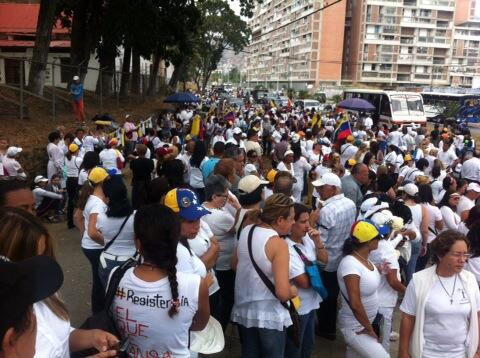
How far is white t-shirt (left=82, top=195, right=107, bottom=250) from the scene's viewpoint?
4121 mm

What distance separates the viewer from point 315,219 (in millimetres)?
4746

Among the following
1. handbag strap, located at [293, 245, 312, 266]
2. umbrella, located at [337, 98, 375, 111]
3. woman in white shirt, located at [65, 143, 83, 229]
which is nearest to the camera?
handbag strap, located at [293, 245, 312, 266]

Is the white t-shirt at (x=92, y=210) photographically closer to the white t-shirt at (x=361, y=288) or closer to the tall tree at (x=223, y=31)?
the white t-shirt at (x=361, y=288)

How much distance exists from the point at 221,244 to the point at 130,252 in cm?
88

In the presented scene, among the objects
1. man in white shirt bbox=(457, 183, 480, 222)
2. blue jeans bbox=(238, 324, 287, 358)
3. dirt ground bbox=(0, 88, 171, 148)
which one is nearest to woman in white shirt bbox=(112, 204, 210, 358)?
blue jeans bbox=(238, 324, 287, 358)

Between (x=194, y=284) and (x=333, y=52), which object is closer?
(x=194, y=284)

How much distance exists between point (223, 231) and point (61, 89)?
1760 cm

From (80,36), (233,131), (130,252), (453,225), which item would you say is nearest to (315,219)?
(130,252)

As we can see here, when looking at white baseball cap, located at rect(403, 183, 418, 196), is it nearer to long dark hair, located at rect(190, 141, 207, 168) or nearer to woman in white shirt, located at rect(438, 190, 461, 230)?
woman in white shirt, located at rect(438, 190, 461, 230)

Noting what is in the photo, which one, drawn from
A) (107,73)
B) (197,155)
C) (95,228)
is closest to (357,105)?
(107,73)

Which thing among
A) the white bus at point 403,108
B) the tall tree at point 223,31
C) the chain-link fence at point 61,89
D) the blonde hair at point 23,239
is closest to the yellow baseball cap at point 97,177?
the blonde hair at point 23,239

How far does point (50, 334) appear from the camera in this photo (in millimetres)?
1875

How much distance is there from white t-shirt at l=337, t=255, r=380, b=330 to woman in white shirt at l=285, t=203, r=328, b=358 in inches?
9.3

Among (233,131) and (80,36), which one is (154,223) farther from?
(80,36)
